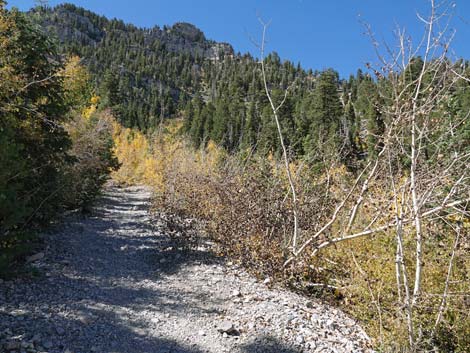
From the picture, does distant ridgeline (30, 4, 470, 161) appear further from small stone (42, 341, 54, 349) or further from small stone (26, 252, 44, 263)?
small stone (42, 341, 54, 349)

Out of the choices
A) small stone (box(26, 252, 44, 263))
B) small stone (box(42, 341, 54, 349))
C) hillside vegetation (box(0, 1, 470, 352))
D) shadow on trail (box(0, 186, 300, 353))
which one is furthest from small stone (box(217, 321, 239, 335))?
small stone (box(26, 252, 44, 263))

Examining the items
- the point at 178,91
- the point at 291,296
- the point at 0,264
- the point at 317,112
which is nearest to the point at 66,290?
the point at 0,264

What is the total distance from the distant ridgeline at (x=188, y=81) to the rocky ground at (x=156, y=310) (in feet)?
89.8

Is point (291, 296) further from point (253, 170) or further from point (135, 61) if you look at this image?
point (135, 61)

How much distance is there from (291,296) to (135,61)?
111773mm

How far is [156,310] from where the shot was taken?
5391 mm

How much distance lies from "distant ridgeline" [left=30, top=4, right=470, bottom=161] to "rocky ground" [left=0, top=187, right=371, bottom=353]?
89.8 feet

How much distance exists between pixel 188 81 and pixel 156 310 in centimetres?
10959

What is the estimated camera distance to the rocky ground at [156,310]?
14.3 feet

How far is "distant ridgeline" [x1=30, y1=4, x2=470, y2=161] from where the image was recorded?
47.4 metres

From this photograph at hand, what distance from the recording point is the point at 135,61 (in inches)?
4186

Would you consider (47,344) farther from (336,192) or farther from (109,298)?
(336,192)

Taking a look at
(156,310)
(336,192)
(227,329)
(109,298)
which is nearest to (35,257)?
(109,298)

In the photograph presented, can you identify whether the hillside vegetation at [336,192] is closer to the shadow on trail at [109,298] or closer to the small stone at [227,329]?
the shadow on trail at [109,298]
